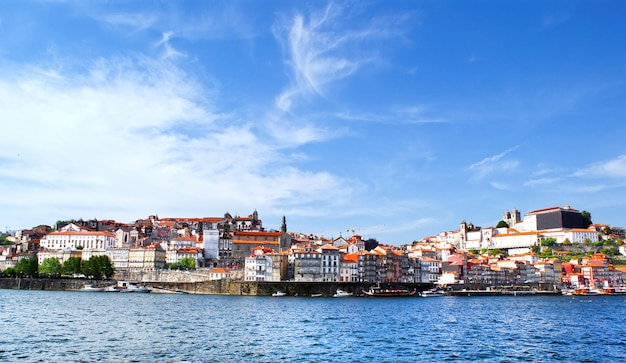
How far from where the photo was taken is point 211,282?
348ft

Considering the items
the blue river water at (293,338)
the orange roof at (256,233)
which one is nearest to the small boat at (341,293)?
the orange roof at (256,233)

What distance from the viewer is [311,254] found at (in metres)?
107

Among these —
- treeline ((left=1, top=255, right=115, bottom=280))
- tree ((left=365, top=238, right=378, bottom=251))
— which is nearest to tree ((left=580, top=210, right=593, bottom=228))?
tree ((left=365, top=238, right=378, bottom=251))

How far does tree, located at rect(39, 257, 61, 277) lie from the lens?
4990 inches

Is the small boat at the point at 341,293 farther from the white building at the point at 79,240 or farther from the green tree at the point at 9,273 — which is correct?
the green tree at the point at 9,273

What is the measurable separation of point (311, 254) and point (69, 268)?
5479 cm

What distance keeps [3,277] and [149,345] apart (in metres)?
113

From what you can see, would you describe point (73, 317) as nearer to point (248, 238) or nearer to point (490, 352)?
point (490, 352)

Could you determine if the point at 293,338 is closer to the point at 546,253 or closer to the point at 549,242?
the point at 546,253

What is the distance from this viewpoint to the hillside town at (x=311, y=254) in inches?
4321

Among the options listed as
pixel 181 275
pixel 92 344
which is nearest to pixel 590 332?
pixel 92 344

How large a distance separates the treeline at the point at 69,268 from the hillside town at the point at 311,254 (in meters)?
2.48

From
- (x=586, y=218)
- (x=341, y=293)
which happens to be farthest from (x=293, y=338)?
(x=586, y=218)

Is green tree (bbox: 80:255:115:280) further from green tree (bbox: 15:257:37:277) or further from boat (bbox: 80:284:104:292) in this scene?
green tree (bbox: 15:257:37:277)
